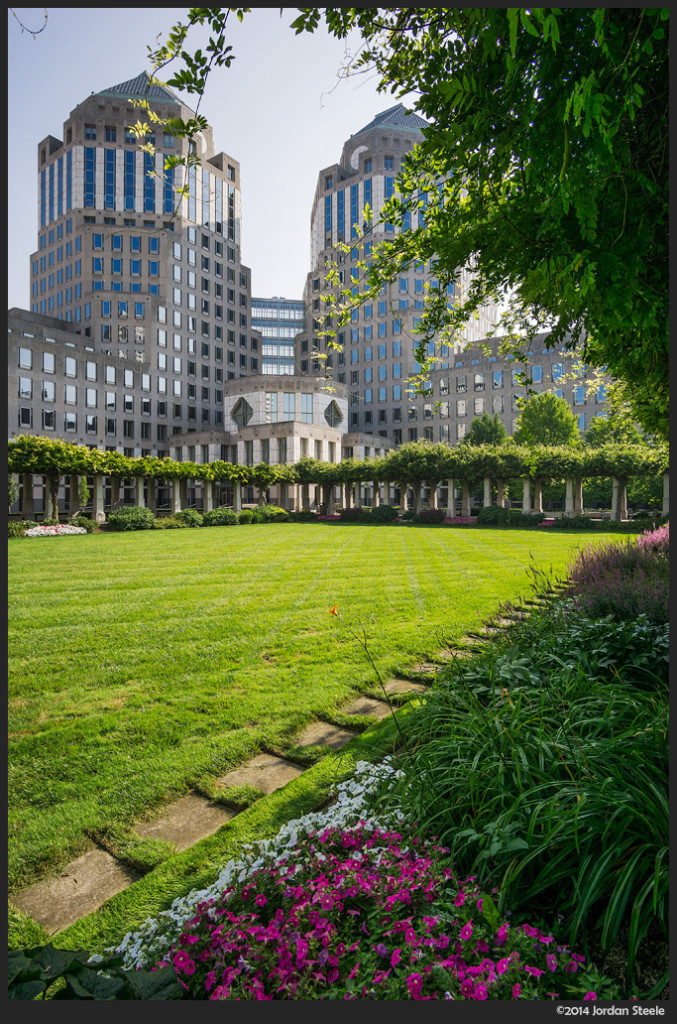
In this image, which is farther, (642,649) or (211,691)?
(211,691)

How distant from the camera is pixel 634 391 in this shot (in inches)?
282

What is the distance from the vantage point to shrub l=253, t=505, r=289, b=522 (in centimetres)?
4441

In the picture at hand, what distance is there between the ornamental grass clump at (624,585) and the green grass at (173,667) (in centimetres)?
163

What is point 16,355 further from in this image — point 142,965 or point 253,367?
point 142,965

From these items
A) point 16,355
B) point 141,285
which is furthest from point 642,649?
point 141,285

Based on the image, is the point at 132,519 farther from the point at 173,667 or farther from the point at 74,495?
the point at 173,667

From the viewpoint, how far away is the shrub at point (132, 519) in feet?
109

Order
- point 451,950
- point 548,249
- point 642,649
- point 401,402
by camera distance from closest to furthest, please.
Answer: point 451,950
point 548,249
point 642,649
point 401,402

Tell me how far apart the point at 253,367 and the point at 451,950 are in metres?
93.6

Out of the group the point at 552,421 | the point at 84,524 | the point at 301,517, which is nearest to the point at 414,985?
the point at 84,524

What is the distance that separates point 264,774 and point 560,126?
4467 millimetres

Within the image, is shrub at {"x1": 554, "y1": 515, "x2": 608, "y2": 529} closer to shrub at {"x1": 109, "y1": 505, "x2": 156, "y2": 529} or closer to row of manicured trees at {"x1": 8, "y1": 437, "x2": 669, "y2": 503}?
row of manicured trees at {"x1": 8, "y1": 437, "x2": 669, "y2": 503}

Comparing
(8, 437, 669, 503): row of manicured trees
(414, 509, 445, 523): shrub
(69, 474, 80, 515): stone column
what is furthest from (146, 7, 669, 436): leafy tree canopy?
(69, 474, 80, 515): stone column

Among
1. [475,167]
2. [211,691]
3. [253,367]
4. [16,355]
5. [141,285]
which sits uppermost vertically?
[141,285]
